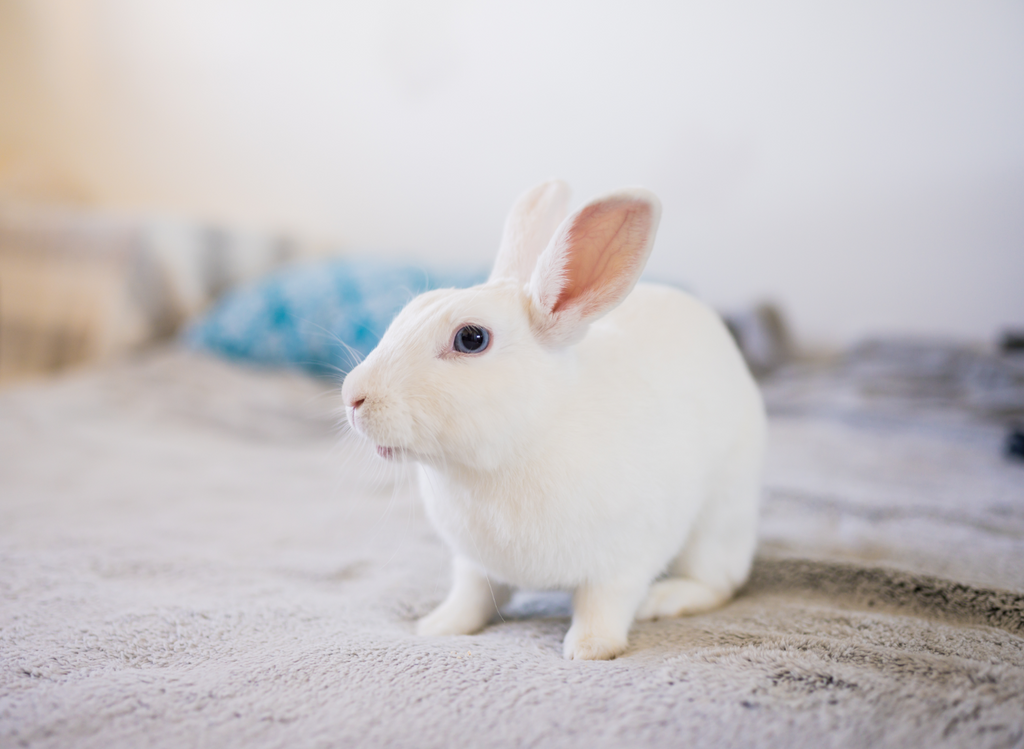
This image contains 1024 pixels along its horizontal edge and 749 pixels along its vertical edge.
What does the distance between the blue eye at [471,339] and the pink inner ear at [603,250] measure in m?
0.08

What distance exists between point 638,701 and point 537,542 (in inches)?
7.6

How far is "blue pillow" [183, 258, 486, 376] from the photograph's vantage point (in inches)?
74.3

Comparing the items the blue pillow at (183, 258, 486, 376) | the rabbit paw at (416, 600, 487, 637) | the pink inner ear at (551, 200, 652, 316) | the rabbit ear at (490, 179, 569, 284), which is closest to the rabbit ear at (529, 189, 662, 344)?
the pink inner ear at (551, 200, 652, 316)

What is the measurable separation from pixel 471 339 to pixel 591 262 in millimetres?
153

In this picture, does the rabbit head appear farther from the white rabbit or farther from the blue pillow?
the blue pillow

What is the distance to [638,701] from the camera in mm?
508

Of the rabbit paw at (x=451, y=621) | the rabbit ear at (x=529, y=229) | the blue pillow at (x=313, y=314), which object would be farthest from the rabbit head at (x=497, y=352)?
the blue pillow at (x=313, y=314)

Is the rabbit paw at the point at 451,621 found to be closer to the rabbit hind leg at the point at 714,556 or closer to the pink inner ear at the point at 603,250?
the rabbit hind leg at the point at 714,556

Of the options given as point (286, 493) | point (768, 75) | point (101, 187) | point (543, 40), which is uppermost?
point (543, 40)

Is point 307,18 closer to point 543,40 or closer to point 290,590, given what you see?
point 543,40

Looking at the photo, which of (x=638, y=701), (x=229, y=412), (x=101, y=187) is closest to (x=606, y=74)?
(x=229, y=412)

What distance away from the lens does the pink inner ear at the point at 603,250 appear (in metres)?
0.64

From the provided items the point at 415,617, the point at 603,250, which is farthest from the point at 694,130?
the point at 415,617

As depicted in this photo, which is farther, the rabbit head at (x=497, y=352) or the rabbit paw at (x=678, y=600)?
the rabbit paw at (x=678, y=600)
